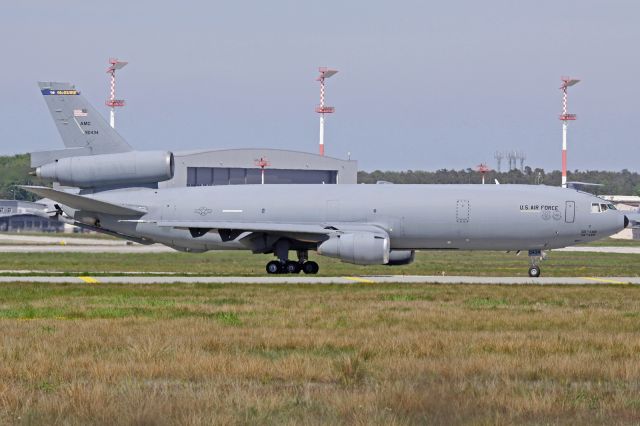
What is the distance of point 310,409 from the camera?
11727 mm

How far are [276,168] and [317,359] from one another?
8357 centimetres

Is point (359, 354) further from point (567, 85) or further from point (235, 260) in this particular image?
point (567, 85)

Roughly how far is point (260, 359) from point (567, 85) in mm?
98562

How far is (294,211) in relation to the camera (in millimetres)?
42969

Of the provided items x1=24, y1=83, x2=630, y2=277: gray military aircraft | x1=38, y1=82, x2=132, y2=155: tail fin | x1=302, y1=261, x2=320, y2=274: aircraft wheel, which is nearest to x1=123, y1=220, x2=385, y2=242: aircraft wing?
x1=24, y1=83, x2=630, y2=277: gray military aircraft

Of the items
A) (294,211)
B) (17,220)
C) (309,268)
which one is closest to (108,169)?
(294,211)

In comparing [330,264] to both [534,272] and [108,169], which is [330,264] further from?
[108,169]

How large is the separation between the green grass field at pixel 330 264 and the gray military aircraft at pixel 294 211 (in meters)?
3.11

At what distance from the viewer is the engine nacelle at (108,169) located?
43344mm

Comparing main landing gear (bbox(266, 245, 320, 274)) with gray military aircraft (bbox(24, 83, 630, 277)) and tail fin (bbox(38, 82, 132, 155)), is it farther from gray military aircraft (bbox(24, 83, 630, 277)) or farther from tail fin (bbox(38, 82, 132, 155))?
tail fin (bbox(38, 82, 132, 155))

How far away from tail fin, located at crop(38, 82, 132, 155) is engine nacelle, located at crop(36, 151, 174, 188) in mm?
460

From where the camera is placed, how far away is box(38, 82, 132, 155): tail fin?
4384cm

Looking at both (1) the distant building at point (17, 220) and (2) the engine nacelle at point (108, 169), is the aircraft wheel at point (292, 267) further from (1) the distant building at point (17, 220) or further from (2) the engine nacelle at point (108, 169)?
(1) the distant building at point (17, 220)

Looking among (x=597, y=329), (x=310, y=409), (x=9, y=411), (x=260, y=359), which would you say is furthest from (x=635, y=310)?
(x=9, y=411)
